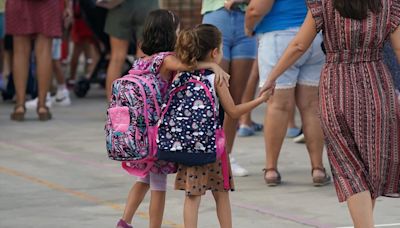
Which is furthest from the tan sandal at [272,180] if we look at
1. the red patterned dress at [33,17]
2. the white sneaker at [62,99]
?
the white sneaker at [62,99]

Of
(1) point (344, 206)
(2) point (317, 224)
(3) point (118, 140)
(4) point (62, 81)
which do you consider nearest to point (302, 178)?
A: (1) point (344, 206)

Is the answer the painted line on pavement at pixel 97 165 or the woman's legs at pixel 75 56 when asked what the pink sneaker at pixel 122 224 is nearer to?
the painted line on pavement at pixel 97 165

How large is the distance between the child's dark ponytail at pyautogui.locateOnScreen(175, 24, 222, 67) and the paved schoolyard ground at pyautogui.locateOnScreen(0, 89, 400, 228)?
1.27m

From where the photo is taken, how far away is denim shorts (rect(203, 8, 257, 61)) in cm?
859

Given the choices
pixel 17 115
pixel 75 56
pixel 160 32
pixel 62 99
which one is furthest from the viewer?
pixel 75 56

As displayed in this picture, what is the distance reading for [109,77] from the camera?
1116cm

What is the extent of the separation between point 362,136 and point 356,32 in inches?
21.0

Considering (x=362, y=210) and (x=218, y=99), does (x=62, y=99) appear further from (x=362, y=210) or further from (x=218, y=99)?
(x=362, y=210)

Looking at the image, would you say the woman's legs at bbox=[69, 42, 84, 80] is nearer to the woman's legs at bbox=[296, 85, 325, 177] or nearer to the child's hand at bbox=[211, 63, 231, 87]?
the woman's legs at bbox=[296, 85, 325, 177]

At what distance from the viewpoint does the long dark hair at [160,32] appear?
6426mm

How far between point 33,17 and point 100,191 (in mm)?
3711

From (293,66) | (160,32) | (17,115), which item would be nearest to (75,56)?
(17,115)

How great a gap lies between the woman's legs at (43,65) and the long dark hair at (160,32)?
522cm

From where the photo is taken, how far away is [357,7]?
19.3 feet
